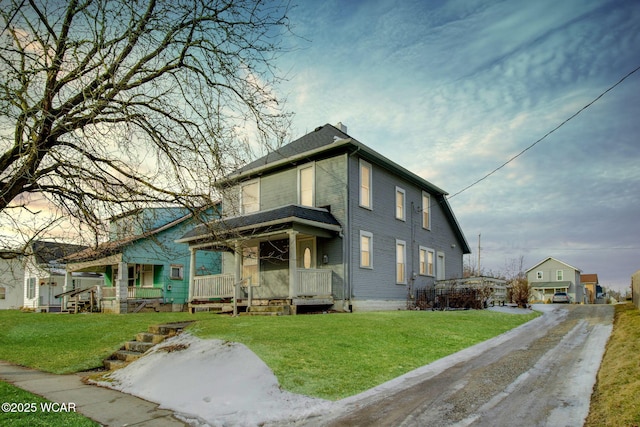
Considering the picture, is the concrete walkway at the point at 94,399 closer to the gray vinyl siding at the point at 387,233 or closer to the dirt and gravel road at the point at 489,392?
the dirt and gravel road at the point at 489,392

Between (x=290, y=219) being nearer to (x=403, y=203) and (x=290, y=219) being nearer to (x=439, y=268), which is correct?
(x=403, y=203)

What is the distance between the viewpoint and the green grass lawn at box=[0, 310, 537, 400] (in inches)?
303

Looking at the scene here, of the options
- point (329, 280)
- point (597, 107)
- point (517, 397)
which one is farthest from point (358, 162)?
point (517, 397)

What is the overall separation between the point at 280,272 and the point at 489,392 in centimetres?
1226

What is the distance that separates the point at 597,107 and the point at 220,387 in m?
11.7

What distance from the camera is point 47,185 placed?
669cm

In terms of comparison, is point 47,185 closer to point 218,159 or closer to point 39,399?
point 218,159

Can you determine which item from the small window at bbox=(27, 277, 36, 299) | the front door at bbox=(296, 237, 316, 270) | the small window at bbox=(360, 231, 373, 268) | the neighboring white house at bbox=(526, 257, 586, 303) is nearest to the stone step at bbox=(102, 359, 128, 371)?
the front door at bbox=(296, 237, 316, 270)

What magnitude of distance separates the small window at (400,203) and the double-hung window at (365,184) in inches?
111

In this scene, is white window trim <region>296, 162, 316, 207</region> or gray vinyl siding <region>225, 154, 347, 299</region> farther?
white window trim <region>296, 162, 316, 207</region>

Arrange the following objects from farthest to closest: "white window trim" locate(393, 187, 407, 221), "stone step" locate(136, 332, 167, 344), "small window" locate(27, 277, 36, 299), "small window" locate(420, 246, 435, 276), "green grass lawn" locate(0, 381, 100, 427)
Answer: "small window" locate(27, 277, 36, 299)
"small window" locate(420, 246, 435, 276)
"white window trim" locate(393, 187, 407, 221)
"stone step" locate(136, 332, 167, 344)
"green grass lawn" locate(0, 381, 100, 427)

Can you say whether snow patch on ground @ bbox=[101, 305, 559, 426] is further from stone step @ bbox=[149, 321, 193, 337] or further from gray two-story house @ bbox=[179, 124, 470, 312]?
gray two-story house @ bbox=[179, 124, 470, 312]

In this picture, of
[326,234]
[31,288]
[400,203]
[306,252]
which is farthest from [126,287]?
[31,288]

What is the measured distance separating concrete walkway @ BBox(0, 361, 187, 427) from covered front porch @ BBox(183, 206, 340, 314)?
681 cm
